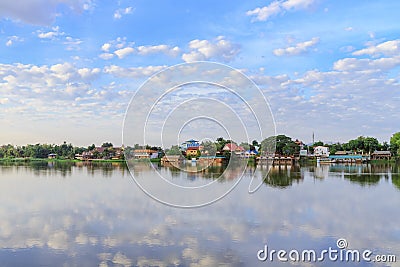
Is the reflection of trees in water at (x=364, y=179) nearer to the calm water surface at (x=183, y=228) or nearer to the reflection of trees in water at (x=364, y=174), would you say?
the reflection of trees in water at (x=364, y=174)

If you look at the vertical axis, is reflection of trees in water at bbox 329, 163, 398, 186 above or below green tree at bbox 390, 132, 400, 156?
below

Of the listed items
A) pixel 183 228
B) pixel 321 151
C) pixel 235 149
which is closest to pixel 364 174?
pixel 235 149

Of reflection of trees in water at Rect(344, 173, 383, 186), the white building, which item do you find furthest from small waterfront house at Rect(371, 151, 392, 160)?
reflection of trees in water at Rect(344, 173, 383, 186)

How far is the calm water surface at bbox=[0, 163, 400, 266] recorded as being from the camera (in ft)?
15.9

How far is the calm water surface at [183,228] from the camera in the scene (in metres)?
4.85

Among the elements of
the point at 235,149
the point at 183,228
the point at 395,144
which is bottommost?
the point at 183,228

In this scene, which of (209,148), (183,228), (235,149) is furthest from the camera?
(209,148)

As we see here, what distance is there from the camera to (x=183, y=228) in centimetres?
626

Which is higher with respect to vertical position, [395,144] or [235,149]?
[395,144]

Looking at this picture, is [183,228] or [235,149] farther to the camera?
[235,149]

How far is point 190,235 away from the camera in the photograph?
5.82m

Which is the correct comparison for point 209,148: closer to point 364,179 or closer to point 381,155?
point 364,179

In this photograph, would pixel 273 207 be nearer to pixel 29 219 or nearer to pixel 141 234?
pixel 141 234

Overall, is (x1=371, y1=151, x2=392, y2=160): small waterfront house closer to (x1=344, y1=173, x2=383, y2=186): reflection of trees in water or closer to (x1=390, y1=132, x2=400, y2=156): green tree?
(x1=390, y1=132, x2=400, y2=156): green tree
